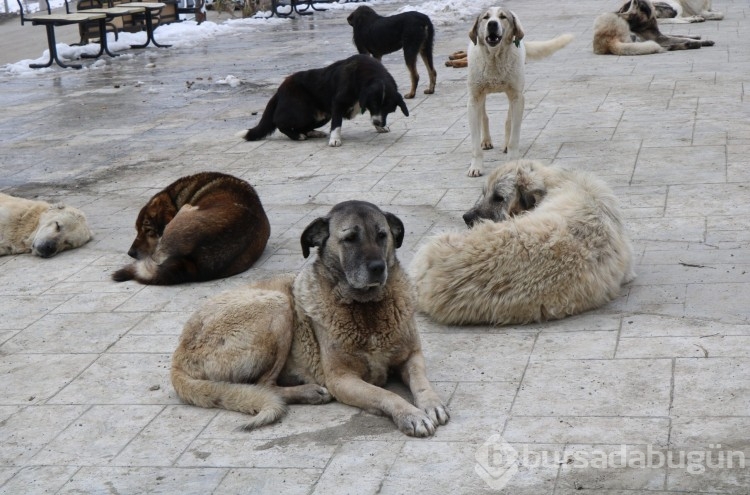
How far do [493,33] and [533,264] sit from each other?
3906 millimetres

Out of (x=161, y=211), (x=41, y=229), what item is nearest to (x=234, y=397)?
(x=161, y=211)

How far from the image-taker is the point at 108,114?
1410cm

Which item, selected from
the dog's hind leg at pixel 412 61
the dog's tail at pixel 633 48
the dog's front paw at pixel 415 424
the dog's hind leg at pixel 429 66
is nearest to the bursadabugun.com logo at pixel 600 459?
the dog's front paw at pixel 415 424

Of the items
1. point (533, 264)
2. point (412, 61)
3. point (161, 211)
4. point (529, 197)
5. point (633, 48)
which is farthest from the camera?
point (633, 48)

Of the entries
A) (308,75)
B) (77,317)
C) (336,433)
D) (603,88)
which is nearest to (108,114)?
(308,75)

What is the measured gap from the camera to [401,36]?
43.5 ft

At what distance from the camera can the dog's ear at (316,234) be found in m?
5.30

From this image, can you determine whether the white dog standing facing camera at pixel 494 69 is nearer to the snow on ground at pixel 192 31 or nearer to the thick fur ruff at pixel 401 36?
the thick fur ruff at pixel 401 36

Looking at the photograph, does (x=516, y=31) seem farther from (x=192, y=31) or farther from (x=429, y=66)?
(x=192, y=31)

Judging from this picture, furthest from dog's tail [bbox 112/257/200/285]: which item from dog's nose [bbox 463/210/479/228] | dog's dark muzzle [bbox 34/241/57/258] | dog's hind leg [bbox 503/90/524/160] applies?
dog's hind leg [bbox 503/90/524/160]

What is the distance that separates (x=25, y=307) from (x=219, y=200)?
1608 millimetres

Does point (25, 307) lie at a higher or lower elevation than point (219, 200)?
lower

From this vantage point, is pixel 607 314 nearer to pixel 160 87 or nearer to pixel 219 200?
pixel 219 200

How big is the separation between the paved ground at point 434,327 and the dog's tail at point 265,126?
30 cm
